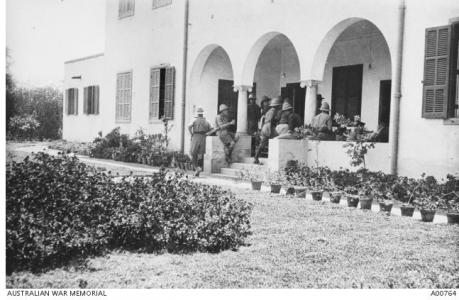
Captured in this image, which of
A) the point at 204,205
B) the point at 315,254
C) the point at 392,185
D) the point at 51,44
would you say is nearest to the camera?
the point at 315,254

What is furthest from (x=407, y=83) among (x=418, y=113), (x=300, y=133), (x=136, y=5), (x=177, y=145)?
(x=136, y=5)

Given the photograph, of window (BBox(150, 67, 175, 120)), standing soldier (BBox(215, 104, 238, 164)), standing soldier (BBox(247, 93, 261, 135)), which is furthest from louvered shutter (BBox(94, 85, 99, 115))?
standing soldier (BBox(247, 93, 261, 135))

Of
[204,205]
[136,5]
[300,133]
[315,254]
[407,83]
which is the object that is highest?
[136,5]

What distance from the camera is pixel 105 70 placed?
15.1m

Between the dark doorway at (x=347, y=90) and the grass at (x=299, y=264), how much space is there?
5.83 metres

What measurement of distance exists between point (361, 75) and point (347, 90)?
1.67ft

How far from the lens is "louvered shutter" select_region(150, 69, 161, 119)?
1362cm

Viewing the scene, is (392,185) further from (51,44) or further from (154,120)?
(154,120)

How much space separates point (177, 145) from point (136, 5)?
15.3 ft

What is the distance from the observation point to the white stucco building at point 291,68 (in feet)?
25.9

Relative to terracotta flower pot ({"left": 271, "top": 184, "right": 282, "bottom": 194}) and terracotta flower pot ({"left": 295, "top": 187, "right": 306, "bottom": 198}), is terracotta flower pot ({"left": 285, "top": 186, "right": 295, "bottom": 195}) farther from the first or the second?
terracotta flower pot ({"left": 271, "top": 184, "right": 282, "bottom": 194})

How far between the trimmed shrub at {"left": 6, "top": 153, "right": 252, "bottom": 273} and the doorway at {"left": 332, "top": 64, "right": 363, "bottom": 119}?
7.12 meters

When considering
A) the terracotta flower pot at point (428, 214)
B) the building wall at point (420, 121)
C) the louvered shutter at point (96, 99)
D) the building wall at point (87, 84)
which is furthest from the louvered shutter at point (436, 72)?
the louvered shutter at point (96, 99)

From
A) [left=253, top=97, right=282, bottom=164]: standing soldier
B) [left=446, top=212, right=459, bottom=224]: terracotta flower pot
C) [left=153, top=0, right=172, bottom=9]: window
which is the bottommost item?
[left=446, top=212, right=459, bottom=224]: terracotta flower pot
